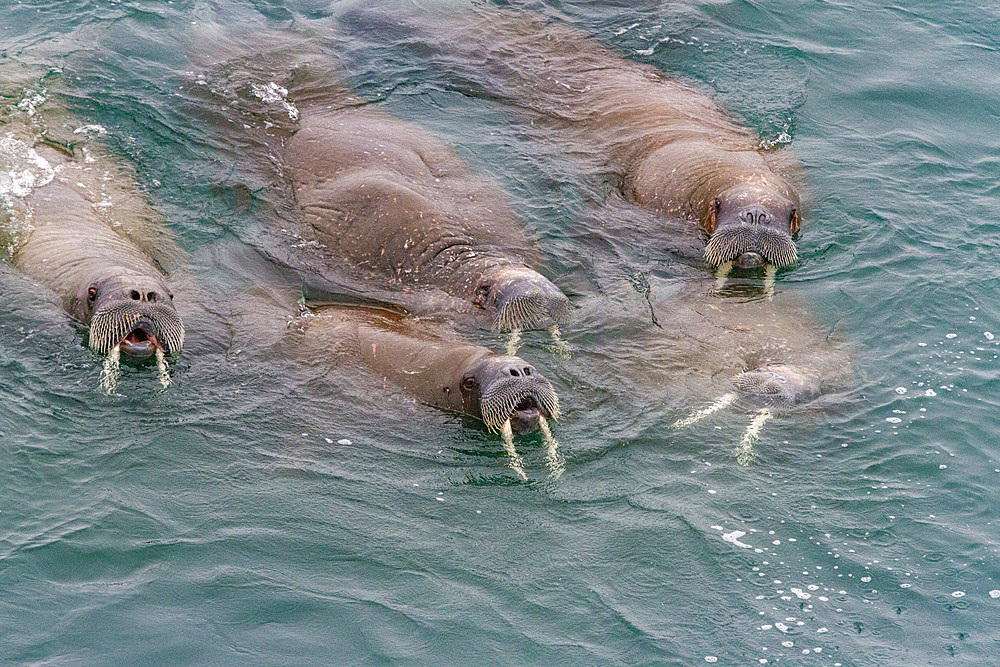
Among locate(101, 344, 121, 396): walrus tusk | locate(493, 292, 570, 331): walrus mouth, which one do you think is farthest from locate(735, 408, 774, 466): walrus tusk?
locate(101, 344, 121, 396): walrus tusk

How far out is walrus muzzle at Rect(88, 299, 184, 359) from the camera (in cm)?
978

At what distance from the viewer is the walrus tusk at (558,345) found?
34.5 ft

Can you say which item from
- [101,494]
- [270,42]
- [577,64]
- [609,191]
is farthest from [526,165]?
[101,494]

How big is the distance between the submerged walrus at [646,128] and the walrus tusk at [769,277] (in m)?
0.06

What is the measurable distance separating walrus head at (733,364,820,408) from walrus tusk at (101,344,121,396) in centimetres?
509

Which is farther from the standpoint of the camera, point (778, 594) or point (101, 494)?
point (101, 494)

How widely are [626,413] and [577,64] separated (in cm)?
692

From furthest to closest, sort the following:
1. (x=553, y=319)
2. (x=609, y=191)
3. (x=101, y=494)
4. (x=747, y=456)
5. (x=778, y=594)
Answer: (x=609, y=191) < (x=553, y=319) < (x=747, y=456) < (x=101, y=494) < (x=778, y=594)

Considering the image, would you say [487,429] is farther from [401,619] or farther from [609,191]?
[609,191]

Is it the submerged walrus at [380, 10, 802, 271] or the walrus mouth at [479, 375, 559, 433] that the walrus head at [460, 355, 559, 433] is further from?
the submerged walrus at [380, 10, 802, 271]

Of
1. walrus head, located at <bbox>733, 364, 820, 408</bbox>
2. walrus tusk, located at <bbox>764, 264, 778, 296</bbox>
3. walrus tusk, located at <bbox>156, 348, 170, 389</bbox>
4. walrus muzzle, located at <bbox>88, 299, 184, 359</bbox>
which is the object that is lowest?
walrus tusk, located at <bbox>156, 348, 170, 389</bbox>

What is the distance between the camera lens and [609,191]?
13195mm

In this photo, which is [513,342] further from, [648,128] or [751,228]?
[648,128]

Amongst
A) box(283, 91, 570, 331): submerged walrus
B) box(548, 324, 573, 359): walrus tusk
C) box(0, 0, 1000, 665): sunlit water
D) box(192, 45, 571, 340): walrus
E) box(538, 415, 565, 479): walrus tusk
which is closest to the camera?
box(0, 0, 1000, 665): sunlit water
